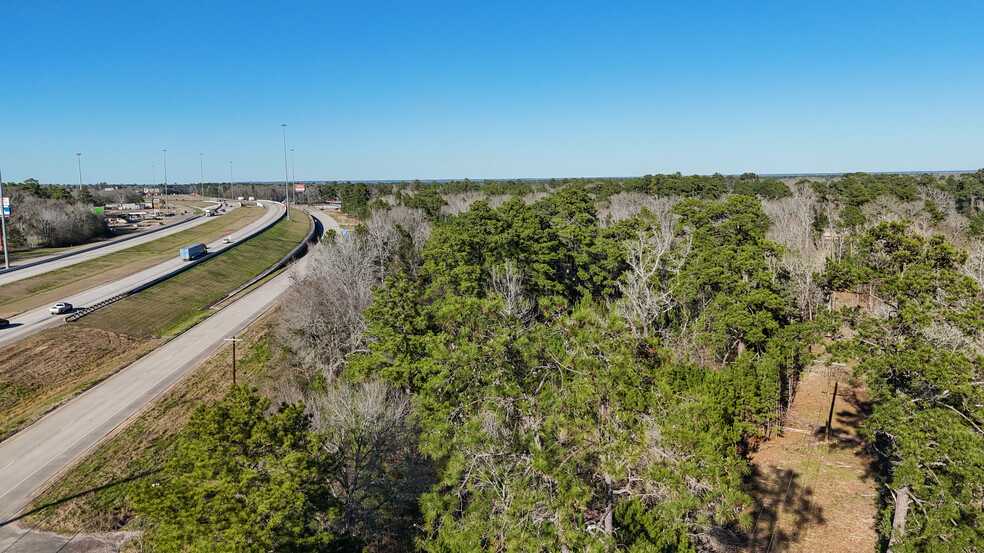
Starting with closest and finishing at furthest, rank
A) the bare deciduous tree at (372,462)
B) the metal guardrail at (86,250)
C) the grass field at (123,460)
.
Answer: the bare deciduous tree at (372,462)
the grass field at (123,460)
the metal guardrail at (86,250)

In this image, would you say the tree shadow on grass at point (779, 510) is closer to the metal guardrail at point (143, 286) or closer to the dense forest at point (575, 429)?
the dense forest at point (575, 429)

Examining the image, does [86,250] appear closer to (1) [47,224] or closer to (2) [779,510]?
(1) [47,224]

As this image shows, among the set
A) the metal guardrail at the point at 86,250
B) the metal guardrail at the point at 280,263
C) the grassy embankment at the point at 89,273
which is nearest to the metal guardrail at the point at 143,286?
the grassy embankment at the point at 89,273

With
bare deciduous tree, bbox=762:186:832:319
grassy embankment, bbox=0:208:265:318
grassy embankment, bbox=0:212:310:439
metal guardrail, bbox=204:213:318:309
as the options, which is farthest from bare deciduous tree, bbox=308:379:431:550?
grassy embankment, bbox=0:208:265:318

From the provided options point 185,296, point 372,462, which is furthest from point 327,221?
point 372,462

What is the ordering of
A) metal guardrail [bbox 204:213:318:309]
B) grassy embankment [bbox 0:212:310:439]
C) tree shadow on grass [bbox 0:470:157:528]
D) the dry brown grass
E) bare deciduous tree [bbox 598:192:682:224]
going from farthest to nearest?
1. bare deciduous tree [bbox 598:192:682:224]
2. metal guardrail [bbox 204:213:318:309]
3. grassy embankment [bbox 0:212:310:439]
4. the dry brown grass
5. tree shadow on grass [bbox 0:470:157:528]

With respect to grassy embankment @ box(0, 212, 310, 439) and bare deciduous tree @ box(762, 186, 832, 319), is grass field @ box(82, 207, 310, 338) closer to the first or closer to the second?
grassy embankment @ box(0, 212, 310, 439)
